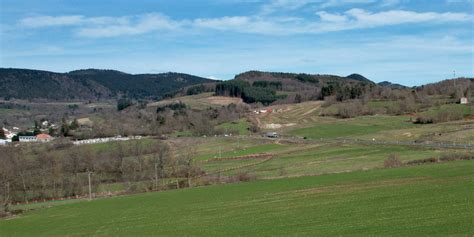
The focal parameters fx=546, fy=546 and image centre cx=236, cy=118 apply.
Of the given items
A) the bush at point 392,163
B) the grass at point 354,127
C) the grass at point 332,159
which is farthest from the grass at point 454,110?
the bush at point 392,163

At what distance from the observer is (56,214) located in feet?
182

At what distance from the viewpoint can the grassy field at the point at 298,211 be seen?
2630 cm

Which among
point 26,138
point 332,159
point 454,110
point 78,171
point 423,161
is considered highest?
point 454,110

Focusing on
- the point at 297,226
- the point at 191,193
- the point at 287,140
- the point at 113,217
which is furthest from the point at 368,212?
the point at 287,140

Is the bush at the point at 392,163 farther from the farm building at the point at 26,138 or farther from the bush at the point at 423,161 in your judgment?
the farm building at the point at 26,138

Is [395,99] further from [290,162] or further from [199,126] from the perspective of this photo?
[290,162]

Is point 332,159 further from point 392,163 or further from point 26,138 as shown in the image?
point 26,138

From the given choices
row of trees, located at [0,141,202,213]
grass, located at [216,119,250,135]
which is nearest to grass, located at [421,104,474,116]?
grass, located at [216,119,250,135]

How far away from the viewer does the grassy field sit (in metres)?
26.3

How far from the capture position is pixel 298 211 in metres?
34.8

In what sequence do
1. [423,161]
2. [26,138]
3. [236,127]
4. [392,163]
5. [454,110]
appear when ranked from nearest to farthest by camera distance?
[423,161] < [392,163] < [454,110] < [236,127] < [26,138]

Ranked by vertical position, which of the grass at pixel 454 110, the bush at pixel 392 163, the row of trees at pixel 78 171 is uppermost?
the grass at pixel 454 110

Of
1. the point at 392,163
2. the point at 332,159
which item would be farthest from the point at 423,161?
the point at 332,159

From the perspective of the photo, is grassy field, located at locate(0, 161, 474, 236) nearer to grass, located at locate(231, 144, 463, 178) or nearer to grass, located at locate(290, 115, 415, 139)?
grass, located at locate(231, 144, 463, 178)
